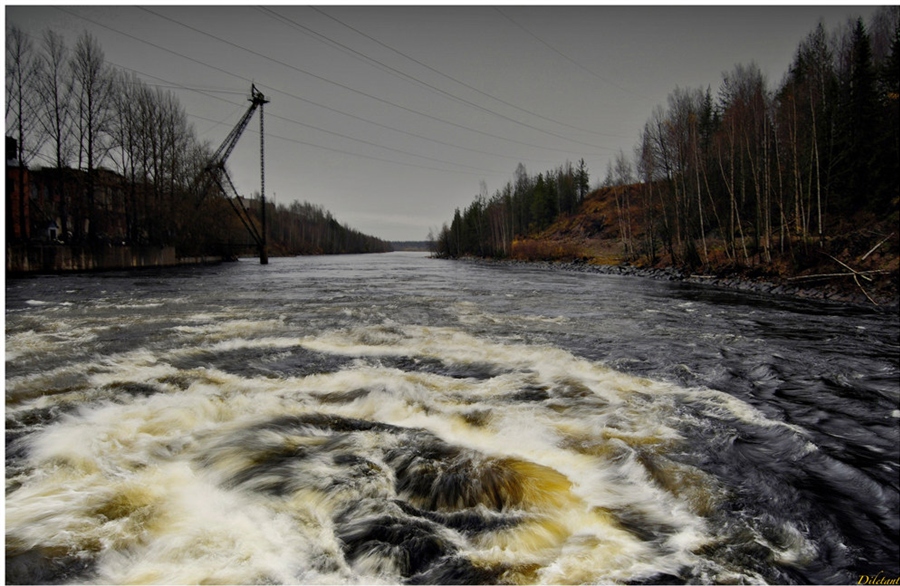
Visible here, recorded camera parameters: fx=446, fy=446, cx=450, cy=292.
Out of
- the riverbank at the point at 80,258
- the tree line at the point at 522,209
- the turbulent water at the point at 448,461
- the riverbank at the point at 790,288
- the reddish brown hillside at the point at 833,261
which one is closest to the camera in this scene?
the turbulent water at the point at 448,461

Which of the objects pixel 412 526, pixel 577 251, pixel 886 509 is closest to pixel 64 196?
pixel 412 526

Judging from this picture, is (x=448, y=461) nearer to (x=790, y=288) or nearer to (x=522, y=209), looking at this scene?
(x=790, y=288)

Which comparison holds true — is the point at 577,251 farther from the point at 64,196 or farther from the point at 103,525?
the point at 103,525

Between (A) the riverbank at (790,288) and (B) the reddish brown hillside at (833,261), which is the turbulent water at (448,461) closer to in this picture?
(A) the riverbank at (790,288)

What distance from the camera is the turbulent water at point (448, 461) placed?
8.46ft

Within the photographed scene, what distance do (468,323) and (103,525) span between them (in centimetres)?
845

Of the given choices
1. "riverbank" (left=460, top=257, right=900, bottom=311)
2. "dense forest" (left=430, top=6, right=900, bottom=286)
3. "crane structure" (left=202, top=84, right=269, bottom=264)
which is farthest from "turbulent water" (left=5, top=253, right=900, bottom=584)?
"crane structure" (left=202, top=84, right=269, bottom=264)

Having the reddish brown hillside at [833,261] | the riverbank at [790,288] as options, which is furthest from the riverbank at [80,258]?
the reddish brown hillside at [833,261]

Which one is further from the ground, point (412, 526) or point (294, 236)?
point (294, 236)

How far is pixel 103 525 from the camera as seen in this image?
276cm

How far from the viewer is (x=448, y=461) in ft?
12.1

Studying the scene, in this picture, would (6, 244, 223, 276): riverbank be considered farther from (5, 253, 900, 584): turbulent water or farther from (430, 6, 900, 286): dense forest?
(430, 6, 900, 286): dense forest

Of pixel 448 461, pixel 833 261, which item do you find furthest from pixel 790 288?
pixel 448 461

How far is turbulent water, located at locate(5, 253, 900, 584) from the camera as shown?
258 centimetres
